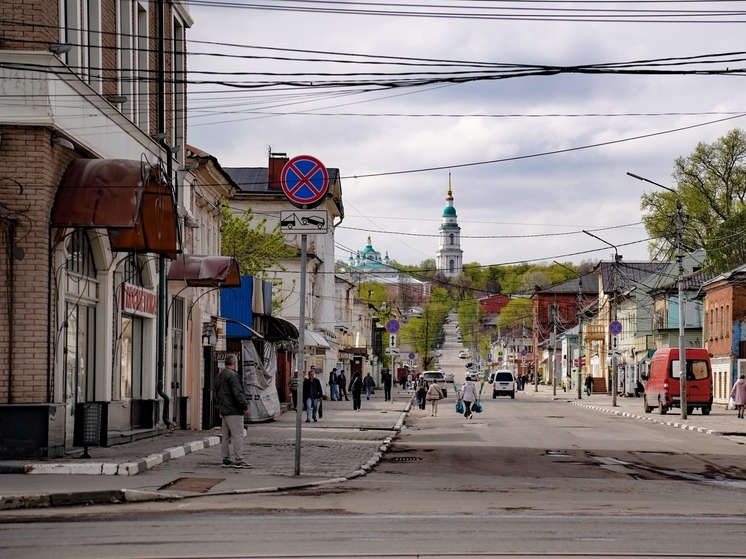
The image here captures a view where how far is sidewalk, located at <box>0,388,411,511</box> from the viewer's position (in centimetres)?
1352

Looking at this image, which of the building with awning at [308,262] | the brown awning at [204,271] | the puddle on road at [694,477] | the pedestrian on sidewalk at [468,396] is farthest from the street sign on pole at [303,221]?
the building with awning at [308,262]

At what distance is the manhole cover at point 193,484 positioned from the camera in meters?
14.4

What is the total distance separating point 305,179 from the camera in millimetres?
16406

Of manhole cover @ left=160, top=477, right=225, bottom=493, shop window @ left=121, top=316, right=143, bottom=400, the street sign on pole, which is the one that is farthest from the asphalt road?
shop window @ left=121, top=316, right=143, bottom=400

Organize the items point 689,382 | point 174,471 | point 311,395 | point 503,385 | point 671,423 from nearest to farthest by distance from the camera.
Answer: point 174,471, point 311,395, point 671,423, point 689,382, point 503,385

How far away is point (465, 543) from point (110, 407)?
45.0ft

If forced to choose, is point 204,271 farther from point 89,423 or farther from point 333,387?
point 333,387

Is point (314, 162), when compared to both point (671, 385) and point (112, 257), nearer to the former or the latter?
point (112, 257)

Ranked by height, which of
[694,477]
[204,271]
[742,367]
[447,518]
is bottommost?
[694,477]

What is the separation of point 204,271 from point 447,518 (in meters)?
16.4

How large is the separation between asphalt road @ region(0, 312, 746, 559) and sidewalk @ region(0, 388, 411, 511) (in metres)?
0.56

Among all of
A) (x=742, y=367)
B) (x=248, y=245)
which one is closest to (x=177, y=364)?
(x=248, y=245)

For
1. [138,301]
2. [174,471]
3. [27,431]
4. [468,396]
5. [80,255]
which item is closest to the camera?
[174,471]

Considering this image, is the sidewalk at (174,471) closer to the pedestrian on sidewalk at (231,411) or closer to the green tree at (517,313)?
the pedestrian on sidewalk at (231,411)
